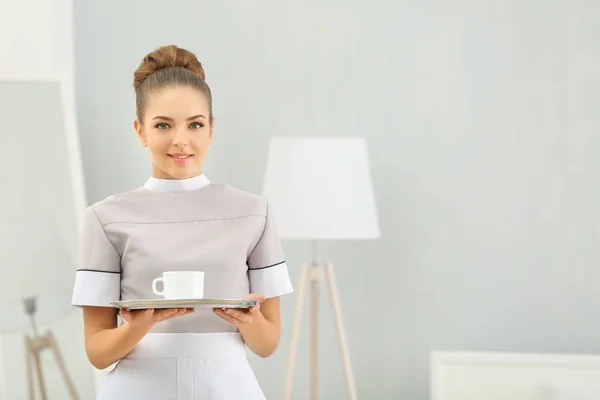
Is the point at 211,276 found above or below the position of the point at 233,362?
above

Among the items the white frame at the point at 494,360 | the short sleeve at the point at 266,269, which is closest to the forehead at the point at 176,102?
the short sleeve at the point at 266,269

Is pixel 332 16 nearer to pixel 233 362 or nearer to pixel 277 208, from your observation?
pixel 277 208

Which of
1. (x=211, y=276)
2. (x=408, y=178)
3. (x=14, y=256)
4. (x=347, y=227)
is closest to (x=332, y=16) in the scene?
(x=408, y=178)

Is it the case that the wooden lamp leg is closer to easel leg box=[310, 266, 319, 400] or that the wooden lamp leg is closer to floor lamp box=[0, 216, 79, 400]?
easel leg box=[310, 266, 319, 400]

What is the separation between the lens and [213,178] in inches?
136

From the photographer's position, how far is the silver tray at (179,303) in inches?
51.7

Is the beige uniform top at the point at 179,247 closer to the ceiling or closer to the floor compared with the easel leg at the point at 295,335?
closer to the ceiling

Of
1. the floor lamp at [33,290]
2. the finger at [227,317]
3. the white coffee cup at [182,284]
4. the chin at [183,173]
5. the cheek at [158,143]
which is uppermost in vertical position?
the cheek at [158,143]

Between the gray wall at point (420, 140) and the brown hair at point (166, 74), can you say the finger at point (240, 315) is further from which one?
the gray wall at point (420, 140)

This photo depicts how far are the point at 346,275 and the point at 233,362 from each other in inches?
78.7

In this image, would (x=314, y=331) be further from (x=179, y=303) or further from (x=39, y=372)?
(x=179, y=303)

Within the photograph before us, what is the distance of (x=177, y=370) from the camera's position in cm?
144

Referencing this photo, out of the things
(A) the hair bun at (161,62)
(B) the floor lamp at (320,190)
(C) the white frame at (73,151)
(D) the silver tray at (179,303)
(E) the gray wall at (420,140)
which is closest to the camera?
(D) the silver tray at (179,303)

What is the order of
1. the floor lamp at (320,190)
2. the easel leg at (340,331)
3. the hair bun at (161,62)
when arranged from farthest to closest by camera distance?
1. the easel leg at (340,331)
2. the floor lamp at (320,190)
3. the hair bun at (161,62)
